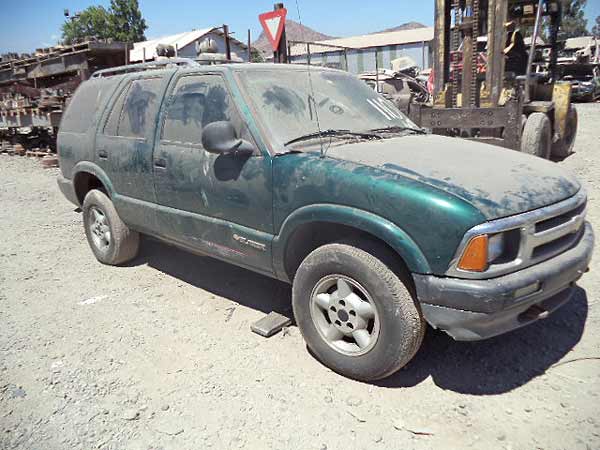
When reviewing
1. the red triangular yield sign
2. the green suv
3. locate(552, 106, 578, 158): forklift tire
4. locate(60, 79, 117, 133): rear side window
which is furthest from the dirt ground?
locate(552, 106, 578, 158): forklift tire

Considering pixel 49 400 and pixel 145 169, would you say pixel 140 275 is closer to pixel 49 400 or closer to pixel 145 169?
pixel 145 169

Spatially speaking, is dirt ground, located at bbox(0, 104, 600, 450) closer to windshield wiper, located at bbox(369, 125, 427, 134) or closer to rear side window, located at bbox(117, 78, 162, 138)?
rear side window, located at bbox(117, 78, 162, 138)

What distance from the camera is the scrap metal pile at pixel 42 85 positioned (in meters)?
12.6

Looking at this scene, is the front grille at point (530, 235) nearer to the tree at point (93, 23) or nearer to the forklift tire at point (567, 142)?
the forklift tire at point (567, 142)

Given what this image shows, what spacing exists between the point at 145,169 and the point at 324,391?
2.36m

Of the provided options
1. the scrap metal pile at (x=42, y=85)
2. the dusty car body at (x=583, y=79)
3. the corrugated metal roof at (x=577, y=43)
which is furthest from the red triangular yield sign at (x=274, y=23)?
the corrugated metal roof at (x=577, y=43)

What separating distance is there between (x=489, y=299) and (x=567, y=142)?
8415mm

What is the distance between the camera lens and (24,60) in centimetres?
1438

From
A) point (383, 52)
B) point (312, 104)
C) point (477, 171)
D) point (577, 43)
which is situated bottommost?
point (477, 171)

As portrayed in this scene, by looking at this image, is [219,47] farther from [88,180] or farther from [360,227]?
[360,227]

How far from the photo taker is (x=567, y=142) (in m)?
9.39

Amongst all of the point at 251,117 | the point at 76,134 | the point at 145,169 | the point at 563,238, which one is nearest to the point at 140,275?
the point at 145,169

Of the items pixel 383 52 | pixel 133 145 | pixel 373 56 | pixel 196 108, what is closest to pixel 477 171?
pixel 196 108

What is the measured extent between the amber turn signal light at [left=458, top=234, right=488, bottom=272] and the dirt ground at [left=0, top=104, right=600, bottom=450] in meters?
0.85
